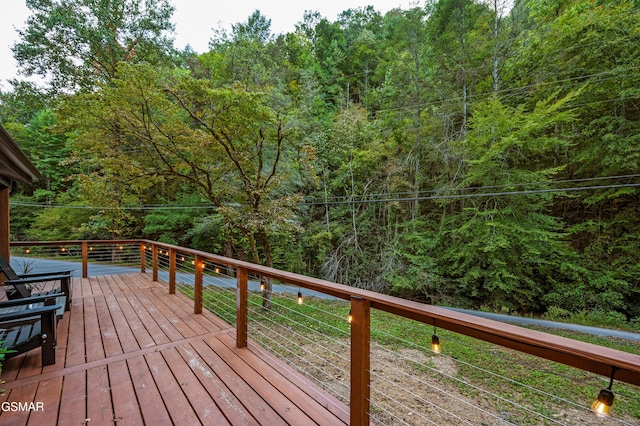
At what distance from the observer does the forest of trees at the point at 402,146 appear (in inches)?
245

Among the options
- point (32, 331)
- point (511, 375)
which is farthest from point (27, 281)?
point (511, 375)

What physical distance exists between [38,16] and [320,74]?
1075 centimetres

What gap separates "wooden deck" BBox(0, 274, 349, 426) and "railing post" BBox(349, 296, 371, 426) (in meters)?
0.21

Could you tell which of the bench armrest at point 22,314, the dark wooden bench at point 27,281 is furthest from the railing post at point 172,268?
the bench armrest at point 22,314

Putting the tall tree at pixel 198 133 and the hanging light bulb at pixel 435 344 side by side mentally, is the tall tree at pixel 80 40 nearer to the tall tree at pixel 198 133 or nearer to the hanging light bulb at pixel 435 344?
the tall tree at pixel 198 133

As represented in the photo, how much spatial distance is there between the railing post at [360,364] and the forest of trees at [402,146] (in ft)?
11.5

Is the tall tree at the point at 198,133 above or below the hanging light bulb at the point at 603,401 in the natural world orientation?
above

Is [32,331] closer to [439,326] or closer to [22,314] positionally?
[22,314]

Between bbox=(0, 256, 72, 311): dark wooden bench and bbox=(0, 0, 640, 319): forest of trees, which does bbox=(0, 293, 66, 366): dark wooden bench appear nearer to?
bbox=(0, 256, 72, 311): dark wooden bench

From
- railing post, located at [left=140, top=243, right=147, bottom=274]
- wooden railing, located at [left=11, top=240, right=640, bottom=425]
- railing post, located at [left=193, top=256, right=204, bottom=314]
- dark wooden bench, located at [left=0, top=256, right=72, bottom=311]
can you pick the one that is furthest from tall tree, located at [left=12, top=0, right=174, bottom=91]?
wooden railing, located at [left=11, top=240, right=640, bottom=425]

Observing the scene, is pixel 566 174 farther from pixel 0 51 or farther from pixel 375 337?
pixel 0 51

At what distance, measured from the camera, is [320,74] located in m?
13.2

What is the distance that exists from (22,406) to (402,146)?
1024cm

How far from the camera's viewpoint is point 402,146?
32.3ft
